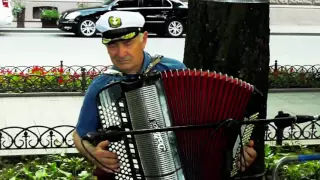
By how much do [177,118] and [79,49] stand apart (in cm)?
1424

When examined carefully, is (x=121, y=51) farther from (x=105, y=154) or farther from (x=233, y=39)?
(x=233, y=39)

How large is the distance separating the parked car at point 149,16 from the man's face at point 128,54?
17.0m

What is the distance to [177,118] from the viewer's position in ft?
6.64

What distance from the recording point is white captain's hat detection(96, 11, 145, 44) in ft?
7.49

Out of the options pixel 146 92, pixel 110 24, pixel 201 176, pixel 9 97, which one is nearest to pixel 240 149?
pixel 201 176

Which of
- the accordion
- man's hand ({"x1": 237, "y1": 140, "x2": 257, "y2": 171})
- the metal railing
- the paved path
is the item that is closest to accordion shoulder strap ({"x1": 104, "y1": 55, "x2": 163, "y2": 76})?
the accordion

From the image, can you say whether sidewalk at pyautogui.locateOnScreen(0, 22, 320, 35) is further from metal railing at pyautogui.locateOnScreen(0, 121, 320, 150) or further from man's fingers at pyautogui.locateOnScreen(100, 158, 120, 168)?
man's fingers at pyautogui.locateOnScreen(100, 158, 120, 168)

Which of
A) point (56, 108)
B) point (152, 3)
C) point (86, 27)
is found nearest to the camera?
point (56, 108)

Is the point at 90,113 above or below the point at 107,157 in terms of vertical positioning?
above

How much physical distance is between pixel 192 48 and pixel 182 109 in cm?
161

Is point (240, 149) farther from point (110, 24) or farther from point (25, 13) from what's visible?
point (25, 13)

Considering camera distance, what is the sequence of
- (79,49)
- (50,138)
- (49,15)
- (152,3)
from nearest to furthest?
(50,138) → (79,49) → (152,3) → (49,15)

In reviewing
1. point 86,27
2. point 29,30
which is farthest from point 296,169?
point 29,30

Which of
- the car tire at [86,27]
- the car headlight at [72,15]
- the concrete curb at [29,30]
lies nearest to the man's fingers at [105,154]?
the car tire at [86,27]
